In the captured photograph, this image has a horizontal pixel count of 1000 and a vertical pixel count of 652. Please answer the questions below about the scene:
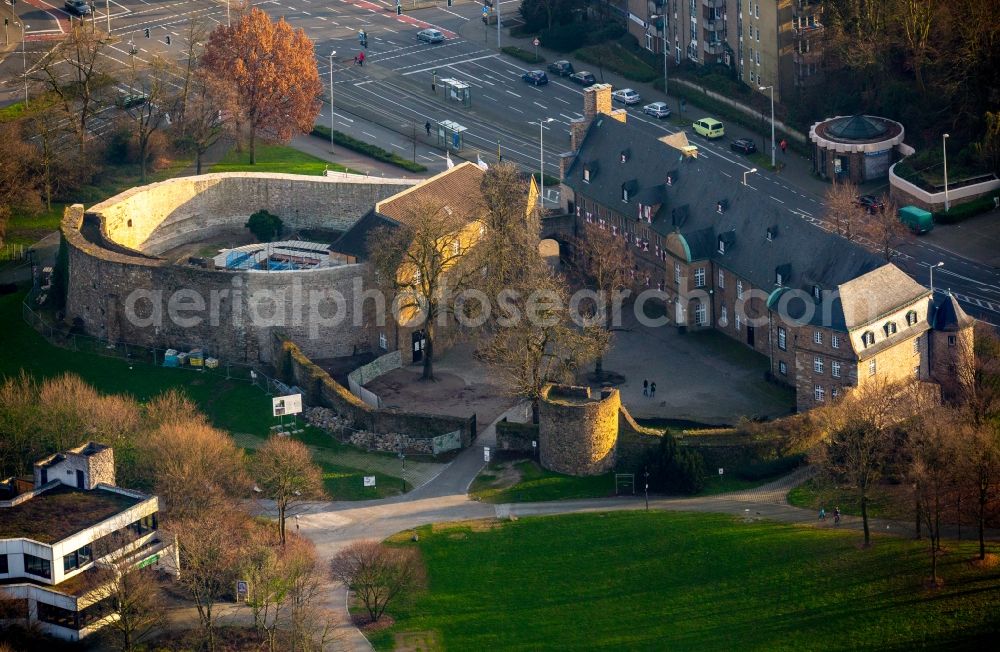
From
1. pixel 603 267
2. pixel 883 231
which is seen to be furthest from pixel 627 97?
pixel 603 267

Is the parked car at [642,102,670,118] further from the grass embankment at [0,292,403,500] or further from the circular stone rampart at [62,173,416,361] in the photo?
the grass embankment at [0,292,403,500]

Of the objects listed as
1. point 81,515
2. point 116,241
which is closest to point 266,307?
point 116,241

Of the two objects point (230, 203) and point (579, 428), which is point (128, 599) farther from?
point (230, 203)

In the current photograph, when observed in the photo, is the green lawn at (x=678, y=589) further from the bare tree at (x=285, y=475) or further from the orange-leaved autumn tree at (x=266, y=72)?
the orange-leaved autumn tree at (x=266, y=72)

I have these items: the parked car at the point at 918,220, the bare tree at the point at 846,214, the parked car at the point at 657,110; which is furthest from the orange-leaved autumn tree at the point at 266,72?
the parked car at the point at 918,220

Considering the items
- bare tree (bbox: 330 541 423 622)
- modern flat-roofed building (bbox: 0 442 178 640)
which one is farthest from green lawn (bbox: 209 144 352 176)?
bare tree (bbox: 330 541 423 622)

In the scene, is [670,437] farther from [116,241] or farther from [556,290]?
[116,241]
